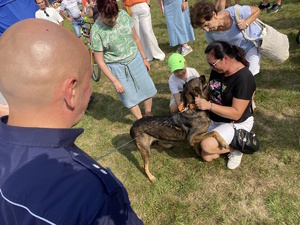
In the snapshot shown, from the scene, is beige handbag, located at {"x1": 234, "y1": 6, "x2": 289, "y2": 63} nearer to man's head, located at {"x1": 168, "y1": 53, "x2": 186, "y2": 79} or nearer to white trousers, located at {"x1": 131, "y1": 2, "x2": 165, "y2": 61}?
man's head, located at {"x1": 168, "y1": 53, "x2": 186, "y2": 79}

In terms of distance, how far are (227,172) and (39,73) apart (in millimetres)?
3179

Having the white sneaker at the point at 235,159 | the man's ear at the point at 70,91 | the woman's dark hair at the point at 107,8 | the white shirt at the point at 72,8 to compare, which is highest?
the man's ear at the point at 70,91

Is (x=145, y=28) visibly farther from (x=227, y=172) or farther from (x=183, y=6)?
(x=227, y=172)

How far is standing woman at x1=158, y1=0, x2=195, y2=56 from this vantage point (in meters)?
6.34

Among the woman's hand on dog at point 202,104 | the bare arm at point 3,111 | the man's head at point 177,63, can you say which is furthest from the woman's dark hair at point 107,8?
the bare arm at point 3,111

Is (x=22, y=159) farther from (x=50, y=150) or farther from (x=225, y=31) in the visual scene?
(x=225, y=31)

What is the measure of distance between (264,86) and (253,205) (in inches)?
115

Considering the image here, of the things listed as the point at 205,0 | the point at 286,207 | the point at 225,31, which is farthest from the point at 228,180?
the point at 205,0

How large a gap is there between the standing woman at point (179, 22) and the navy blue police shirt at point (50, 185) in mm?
6385

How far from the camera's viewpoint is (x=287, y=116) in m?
3.93

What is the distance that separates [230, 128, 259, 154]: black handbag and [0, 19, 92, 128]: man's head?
2.58 meters

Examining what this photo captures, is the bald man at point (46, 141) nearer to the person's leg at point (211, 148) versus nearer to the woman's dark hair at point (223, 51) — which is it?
the woman's dark hair at point (223, 51)

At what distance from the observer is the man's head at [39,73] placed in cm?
87

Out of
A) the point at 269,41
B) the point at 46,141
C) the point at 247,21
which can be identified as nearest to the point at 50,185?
the point at 46,141
